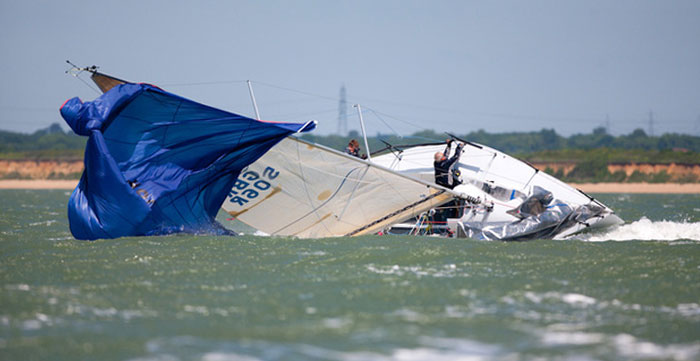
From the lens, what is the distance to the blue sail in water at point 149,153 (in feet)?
34.6

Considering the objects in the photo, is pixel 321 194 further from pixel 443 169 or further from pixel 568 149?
pixel 568 149

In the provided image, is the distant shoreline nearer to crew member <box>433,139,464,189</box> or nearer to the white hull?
the white hull

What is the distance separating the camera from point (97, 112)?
10570 mm

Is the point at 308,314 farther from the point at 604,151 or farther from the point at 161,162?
the point at 604,151

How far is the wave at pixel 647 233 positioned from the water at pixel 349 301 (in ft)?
2.96

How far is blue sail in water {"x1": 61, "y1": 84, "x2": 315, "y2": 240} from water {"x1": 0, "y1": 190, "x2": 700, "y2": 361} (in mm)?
596

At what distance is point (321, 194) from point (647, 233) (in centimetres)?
548

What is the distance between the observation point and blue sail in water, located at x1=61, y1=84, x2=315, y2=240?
10555mm

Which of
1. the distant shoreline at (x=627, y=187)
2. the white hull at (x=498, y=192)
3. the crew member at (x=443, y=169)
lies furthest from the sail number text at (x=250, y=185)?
the distant shoreline at (x=627, y=187)

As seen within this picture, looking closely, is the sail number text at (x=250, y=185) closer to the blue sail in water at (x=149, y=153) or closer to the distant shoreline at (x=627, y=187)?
the blue sail in water at (x=149, y=153)

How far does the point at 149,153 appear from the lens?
35.9ft

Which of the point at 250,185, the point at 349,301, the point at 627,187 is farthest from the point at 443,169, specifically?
the point at 627,187

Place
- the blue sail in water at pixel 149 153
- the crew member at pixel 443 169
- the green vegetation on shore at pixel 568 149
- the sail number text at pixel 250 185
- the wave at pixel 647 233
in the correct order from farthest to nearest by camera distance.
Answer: the green vegetation on shore at pixel 568 149 < the crew member at pixel 443 169 < the wave at pixel 647 233 < the sail number text at pixel 250 185 < the blue sail in water at pixel 149 153

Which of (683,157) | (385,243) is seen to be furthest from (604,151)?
(385,243)
